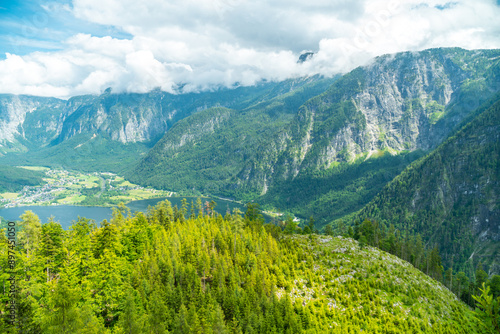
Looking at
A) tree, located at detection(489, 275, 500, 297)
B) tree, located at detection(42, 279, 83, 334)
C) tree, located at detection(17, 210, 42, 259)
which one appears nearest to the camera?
tree, located at detection(42, 279, 83, 334)

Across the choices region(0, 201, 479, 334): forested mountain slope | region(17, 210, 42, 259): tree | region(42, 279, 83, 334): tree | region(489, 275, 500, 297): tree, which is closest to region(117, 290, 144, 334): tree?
region(0, 201, 479, 334): forested mountain slope

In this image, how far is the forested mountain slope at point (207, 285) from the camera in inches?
1918

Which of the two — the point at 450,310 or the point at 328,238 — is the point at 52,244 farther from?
the point at 450,310

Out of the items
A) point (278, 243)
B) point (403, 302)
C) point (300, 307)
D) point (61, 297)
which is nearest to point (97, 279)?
point (61, 297)

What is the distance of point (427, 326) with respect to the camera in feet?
234

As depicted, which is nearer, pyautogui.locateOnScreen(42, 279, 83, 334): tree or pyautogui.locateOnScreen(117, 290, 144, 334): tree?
pyautogui.locateOnScreen(42, 279, 83, 334): tree

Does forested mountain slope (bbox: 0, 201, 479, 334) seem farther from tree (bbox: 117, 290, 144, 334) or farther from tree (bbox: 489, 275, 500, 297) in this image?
tree (bbox: 489, 275, 500, 297)

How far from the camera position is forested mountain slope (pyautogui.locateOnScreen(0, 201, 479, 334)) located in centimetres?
4872

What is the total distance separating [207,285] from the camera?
70.6 m

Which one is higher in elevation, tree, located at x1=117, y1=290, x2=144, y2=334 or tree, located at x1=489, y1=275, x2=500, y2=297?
tree, located at x1=117, y1=290, x2=144, y2=334

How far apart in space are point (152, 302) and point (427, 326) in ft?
211

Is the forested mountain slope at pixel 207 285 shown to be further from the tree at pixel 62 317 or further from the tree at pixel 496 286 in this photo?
the tree at pixel 496 286

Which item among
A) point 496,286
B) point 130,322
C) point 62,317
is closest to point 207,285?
point 130,322

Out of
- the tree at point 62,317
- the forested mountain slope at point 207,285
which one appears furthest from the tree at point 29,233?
the tree at point 62,317
